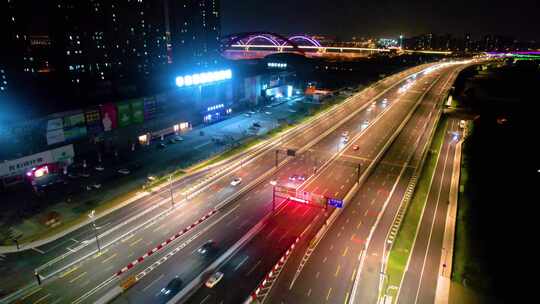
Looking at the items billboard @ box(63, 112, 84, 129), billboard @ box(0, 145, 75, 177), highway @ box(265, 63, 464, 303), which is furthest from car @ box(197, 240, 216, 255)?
billboard @ box(63, 112, 84, 129)

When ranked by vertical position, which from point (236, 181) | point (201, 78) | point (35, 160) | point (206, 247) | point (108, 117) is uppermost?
point (201, 78)

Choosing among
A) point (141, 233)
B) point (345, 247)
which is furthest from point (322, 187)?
point (141, 233)

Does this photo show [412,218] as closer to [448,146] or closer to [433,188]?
[433,188]

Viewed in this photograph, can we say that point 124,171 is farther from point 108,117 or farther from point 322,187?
point 322,187

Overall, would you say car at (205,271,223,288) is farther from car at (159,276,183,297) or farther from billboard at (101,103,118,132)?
billboard at (101,103,118,132)

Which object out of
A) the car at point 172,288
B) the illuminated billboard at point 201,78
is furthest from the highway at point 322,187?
the illuminated billboard at point 201,78

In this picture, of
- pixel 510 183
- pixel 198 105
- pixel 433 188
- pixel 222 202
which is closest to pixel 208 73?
pixel 198 105
